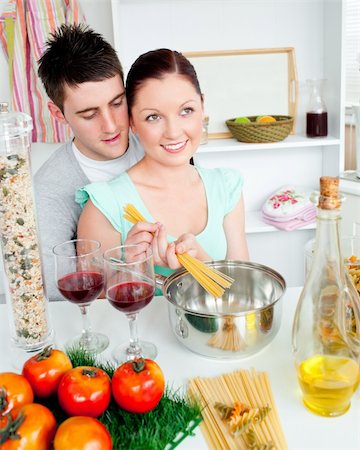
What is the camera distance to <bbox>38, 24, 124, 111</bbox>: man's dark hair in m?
1.47

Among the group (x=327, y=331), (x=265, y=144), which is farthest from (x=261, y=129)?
(x=327, y=331)

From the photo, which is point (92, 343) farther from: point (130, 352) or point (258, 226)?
point (258, 226)

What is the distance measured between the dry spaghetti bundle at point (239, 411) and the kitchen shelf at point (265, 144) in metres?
1.85

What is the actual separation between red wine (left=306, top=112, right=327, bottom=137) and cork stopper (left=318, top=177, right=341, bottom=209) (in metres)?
2.17

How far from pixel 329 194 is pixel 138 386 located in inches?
15.4

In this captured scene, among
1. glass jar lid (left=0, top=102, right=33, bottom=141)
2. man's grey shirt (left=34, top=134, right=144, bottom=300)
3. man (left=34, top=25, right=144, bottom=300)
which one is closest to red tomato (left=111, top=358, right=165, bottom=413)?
glass jar lid (left=0, top=102, right=33, bottom=141)

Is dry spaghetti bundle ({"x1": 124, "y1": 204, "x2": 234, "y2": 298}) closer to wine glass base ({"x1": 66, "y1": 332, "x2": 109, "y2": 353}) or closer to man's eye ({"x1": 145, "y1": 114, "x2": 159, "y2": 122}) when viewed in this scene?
wine glass base ({"x1": 66, "y1": 332, "x2": 109, "y2": 353})

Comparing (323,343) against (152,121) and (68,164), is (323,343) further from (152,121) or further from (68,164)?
(68,164)

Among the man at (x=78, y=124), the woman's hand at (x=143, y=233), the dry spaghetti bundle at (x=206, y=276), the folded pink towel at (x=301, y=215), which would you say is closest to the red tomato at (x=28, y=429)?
the dry spaghetti bundle at (x=206, y=276)

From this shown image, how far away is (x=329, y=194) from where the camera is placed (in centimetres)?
76

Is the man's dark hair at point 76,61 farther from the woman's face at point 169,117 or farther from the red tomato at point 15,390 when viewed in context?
the red tomato at point 15,390

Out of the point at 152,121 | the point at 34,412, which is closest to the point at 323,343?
the point at 34,412

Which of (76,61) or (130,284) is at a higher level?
(76,61)

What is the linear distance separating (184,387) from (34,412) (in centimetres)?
29
